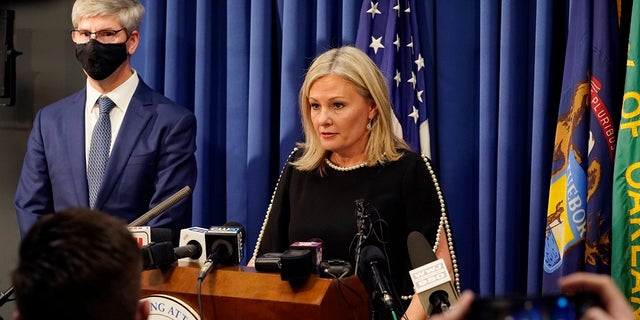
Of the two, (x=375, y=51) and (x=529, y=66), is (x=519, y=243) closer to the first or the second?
(x=529, y=66)

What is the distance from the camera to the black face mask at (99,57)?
385 cm

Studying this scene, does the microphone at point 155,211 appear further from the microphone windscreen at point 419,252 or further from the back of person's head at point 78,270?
the back of person's head at point 78,270

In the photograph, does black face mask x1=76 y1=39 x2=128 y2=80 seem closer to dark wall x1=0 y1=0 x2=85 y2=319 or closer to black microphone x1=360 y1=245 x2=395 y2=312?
dark wall x1=0 y1=0 x2=85 y2=319

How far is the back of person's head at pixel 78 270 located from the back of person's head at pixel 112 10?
276 cm

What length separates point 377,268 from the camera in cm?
199

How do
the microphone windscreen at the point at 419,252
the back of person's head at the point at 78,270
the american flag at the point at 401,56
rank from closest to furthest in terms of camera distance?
the back of person's head at the point at 78,270
the microphone windscreen at the point at 419,252
the american flag at the point at 401,56

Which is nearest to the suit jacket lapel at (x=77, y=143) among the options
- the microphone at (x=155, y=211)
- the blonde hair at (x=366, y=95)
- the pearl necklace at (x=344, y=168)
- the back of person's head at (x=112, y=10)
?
the back of person's head at (x=112, y=10)

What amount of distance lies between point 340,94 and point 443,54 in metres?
1.06

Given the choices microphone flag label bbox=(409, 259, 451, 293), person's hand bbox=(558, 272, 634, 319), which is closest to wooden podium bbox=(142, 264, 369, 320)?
microphone flag label bbox=(409, 259, 451, 293)

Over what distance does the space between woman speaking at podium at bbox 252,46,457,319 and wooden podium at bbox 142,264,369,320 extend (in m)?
0.84

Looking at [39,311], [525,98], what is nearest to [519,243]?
[525,98]

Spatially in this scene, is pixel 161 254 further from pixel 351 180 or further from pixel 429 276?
pixel 351 180

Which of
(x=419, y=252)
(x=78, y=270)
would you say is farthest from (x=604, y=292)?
(x=419, y=252)

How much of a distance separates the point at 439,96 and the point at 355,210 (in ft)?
4.03
